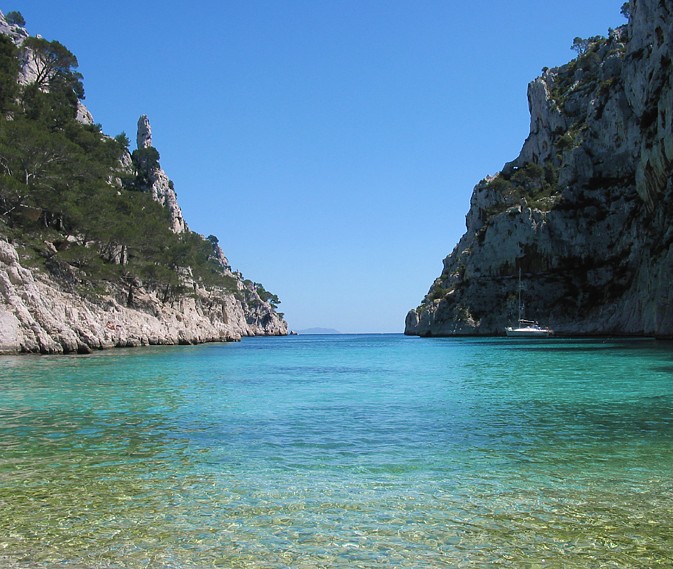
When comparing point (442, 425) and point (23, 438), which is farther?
point (442, 425)

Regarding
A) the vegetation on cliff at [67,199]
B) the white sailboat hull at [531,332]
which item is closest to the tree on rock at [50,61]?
the vegetation on cliff at [67,199]

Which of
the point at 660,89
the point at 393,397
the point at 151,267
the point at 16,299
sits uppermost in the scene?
the point at 660,89

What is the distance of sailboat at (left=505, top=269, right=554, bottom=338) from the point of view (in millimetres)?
78750

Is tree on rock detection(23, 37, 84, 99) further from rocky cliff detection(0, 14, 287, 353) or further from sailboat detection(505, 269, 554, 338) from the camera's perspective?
sailboat detection(505, 269, 554, 338)

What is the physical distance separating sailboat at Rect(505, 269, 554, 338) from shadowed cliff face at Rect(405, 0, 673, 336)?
1.97m

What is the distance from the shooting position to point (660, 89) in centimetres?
5059

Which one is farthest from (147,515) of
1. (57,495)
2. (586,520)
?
(586,520)

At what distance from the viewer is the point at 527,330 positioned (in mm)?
79188

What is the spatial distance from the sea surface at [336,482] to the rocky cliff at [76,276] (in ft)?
58.4

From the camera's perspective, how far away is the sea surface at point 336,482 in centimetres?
495

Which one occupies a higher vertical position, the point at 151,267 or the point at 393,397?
the point at 151,267

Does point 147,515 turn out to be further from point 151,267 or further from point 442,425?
point 151,267

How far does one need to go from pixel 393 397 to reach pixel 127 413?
22.9 feet

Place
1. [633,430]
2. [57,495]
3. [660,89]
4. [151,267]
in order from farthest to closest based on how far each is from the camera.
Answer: [151,267], [660,89], [633,430], [57,495]
